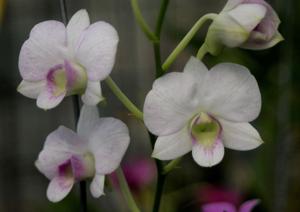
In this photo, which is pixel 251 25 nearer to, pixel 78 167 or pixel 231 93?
pixel 231 93

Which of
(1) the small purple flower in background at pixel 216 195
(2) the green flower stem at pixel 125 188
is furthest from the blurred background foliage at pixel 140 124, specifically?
(2) the green flower stem at pixel 125 188

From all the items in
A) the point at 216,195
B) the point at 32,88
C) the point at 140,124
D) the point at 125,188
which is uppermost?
the point at 32,88

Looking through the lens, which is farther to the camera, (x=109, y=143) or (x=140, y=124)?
(x=140, y=124)

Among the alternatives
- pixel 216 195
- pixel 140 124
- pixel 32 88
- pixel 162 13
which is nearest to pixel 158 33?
pixel 162 13

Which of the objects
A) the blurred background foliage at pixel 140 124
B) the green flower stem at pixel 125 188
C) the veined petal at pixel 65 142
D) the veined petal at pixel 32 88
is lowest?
the blurred background foliage at pixel 140 124

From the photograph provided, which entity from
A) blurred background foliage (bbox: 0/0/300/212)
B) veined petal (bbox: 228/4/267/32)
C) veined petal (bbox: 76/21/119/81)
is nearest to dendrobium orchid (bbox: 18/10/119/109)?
veined petal (bbox: 76/21/119/81)

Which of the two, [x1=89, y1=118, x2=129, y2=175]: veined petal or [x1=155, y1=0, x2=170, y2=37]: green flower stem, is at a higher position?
[x1=155, y1=0, x2=170, y2=37]: green flower stem

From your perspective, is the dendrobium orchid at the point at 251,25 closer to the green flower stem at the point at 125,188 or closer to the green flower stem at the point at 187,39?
the green flower stem at the point at 187,39

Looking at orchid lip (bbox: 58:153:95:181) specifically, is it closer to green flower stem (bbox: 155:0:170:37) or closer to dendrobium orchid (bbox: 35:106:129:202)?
dendrobium orchid (bbox: 35:106:129:202)
